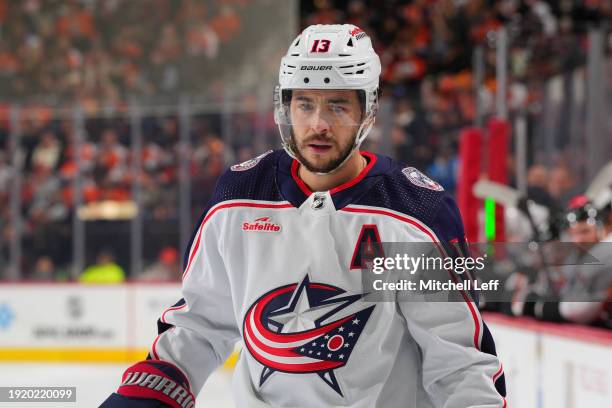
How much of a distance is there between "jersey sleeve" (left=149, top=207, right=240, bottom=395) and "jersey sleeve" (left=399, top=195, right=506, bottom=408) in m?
0.32

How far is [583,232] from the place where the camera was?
388 cm

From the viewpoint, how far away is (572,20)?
9398 mm

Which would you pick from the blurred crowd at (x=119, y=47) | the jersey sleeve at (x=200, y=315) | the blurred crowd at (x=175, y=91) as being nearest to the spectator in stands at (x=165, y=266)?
the blurred crowd at (x=175, y=91)

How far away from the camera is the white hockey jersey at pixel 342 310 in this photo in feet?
4.95

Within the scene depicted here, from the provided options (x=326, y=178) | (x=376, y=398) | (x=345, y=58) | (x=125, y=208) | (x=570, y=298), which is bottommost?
(x=125, y=208)

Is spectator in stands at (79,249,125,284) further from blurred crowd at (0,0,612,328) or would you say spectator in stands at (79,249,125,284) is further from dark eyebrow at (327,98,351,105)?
dark eyebrow at (327,98,351,105)

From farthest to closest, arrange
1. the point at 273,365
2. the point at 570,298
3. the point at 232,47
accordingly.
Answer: the point at 232,47
the point at 570,298
the point at 273,365

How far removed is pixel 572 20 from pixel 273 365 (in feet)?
28.0

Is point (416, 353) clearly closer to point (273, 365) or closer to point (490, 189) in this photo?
point (273, 365)

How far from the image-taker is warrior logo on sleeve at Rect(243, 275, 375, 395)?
1.52 m

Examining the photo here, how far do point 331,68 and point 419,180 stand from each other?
231 millimetres

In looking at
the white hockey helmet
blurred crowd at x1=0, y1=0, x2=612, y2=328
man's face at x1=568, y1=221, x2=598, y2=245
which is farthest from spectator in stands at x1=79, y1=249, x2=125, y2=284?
the white hockey helmet

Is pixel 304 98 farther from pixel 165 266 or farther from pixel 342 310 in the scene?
pixel 165 266

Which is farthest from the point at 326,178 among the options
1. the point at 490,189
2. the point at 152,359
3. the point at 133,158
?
the point at 133,158
